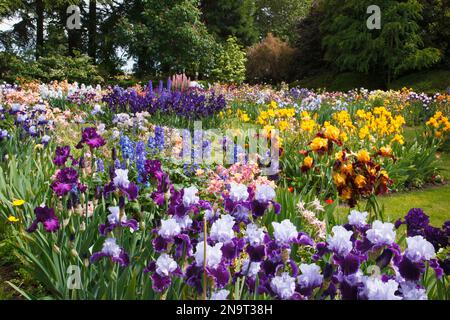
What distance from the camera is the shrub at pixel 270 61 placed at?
25.5 m

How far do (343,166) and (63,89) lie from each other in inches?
377

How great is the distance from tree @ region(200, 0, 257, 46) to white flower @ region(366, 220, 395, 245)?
26.9m

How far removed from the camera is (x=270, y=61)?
25.5 m

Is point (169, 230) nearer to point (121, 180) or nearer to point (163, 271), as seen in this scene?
point (163, 271)

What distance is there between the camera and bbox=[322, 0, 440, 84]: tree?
20.3 meters

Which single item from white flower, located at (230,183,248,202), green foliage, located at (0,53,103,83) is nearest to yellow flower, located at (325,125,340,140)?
white flower, located at (230,183,248,202)

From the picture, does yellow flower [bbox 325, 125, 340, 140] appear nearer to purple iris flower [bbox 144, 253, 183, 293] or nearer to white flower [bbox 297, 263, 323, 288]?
white flower [bbox 297, 263, 323, 288]

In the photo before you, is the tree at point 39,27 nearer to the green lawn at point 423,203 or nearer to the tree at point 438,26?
A: the tree at point 438,26

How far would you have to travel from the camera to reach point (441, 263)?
7.73 ft

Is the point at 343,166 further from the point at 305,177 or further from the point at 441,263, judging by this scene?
the point at 305,177

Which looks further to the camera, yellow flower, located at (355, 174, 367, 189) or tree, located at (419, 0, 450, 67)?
tree, located at (419, 0, 450, 67)

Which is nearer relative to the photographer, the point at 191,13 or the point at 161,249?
the point at 161,249

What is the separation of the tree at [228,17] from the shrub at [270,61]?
308 centimetres

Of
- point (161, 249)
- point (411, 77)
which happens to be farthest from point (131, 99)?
point (411, 77)
